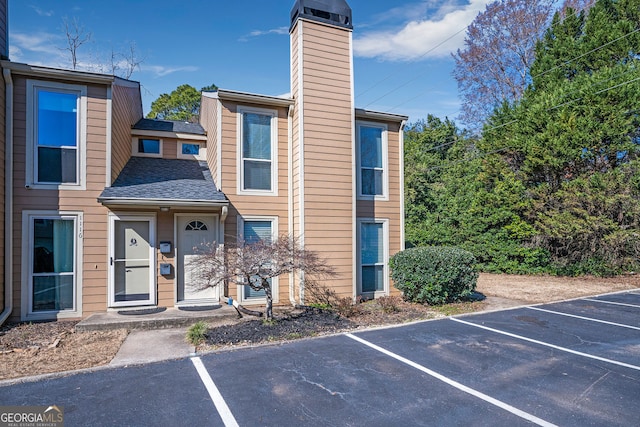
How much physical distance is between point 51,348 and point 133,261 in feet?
7.85

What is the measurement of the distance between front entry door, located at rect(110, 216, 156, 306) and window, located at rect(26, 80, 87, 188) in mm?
1264

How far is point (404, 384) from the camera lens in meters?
4.23

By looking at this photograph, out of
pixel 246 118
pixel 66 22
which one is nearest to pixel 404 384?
pixel 246 118

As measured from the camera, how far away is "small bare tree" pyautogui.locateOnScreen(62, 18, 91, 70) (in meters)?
15.8

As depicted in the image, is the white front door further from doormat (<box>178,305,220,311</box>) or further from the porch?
the porch

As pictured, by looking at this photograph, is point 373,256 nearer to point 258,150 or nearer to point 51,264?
point 258,150

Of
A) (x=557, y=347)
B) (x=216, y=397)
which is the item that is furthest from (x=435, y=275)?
(x=216, y=397)

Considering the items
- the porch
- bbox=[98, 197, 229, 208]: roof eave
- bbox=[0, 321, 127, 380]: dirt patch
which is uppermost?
bbox=[98, 197, 229, 208]: roof eave

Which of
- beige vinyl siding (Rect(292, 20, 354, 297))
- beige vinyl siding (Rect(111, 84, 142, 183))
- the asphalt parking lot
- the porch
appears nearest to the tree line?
the asphalt parking lot

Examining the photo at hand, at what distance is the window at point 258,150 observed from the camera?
27.6 ft

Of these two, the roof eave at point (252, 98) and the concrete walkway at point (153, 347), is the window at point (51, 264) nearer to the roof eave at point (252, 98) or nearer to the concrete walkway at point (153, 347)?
the concrete walkway at point (153, 347)

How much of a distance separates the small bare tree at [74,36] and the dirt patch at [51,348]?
14.3m

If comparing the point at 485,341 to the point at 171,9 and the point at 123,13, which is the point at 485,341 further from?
the point at 123,13

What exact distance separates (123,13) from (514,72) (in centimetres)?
1989
